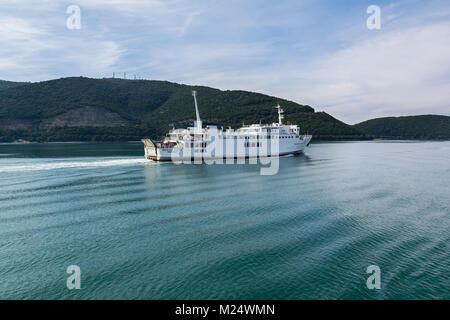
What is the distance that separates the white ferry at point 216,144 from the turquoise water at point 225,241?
79.7 ft

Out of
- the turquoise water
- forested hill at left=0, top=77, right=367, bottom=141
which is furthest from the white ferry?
forested hill at left=0, top=77, right=367, bottom=141

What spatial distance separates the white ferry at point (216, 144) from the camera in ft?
176

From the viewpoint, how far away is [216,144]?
56094 mm

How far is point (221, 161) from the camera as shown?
183 feet

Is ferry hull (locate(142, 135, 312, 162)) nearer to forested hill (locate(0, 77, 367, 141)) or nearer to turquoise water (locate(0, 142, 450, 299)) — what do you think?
turquoise water (locate(0, 142, 450, 299))

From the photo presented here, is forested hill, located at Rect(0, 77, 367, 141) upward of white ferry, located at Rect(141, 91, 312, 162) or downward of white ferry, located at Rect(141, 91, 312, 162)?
upward

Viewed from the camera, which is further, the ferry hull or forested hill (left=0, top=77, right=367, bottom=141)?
forested hill (left=0, top=77, right=367, bottom=141)

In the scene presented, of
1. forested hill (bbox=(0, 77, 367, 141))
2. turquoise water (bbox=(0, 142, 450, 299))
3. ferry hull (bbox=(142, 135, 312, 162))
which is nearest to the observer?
turquoise water (bbox=(0, 142, 450, 299))

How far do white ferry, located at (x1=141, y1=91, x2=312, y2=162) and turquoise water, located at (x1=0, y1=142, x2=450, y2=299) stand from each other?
2429 cm

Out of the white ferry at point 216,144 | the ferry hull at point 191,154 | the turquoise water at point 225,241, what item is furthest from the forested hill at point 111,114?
the turquoise water at point 225,241

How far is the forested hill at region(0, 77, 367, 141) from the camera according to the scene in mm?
141500

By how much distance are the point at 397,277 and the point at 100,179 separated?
33171 millimetres
